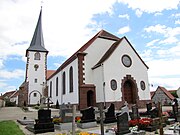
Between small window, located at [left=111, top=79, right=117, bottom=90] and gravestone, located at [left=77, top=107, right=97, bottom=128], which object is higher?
small window, located at [left=111, top=79, right=117, bottom=90]

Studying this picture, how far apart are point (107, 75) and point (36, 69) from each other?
26.6 metres

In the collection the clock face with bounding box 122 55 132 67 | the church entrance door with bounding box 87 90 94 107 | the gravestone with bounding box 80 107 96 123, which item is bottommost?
the gravestone with bounding box 80 107 96 123

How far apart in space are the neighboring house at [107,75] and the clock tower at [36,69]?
60.1 ft

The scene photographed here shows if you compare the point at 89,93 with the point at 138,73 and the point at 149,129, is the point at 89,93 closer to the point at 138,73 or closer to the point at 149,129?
the point at 138,73

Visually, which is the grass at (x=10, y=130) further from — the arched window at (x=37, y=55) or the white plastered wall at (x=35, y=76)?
the arched window at (x=37, y=55)

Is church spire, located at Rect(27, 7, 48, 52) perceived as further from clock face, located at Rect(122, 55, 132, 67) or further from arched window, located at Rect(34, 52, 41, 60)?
clock face, located at Rect(122, 55, 132, 67)

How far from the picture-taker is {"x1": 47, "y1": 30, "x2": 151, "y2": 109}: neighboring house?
21.0 metres

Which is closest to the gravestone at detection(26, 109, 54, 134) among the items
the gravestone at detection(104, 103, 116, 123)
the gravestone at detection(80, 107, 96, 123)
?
the gravestone at detection(80, 107, 96, 123)

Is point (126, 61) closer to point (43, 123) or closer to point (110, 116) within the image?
point (110, 116)

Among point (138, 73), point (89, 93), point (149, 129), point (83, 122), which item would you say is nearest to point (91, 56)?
point (89, 93)

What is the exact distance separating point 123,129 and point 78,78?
14508 millimetres

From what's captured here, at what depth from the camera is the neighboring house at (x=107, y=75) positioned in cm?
2097

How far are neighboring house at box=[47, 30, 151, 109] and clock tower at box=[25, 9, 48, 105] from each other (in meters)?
18.3

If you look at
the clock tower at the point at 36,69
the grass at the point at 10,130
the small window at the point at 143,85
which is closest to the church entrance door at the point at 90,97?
the small window at the point at 143,85
